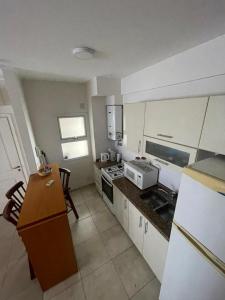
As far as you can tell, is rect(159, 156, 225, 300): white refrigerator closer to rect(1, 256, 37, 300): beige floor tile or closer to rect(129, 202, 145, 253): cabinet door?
rect(129, 202, 145, 253): cabinet door

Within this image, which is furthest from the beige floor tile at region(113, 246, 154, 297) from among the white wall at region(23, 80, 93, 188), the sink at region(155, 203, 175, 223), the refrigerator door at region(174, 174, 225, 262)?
the white wall at region(23, 80, 93, 188)

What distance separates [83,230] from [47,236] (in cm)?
104

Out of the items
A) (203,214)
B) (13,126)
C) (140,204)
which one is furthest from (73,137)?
(203,214)

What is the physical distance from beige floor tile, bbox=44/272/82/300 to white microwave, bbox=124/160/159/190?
4.67ft

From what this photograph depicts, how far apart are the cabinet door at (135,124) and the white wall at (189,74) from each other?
34 centimetres

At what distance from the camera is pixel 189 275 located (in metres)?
0.93

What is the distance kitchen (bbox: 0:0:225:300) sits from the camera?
32.4 inches

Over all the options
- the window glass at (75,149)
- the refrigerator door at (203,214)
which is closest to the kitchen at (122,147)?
the refrigerator door at (203,214)

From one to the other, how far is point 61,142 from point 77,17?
95.3 inches

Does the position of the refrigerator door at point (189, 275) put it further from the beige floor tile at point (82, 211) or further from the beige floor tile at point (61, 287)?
the beige floor tile at point (82, 211)

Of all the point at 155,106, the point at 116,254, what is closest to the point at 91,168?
the point at 116,254

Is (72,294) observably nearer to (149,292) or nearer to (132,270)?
(132,270)

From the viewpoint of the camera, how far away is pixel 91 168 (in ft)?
11.4

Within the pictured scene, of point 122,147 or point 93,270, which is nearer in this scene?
point 93,270
